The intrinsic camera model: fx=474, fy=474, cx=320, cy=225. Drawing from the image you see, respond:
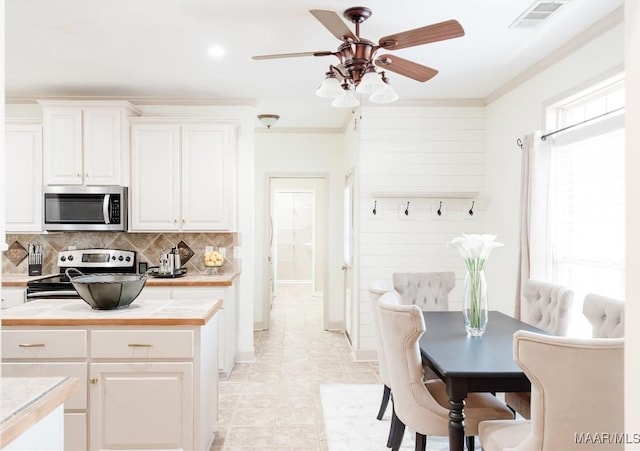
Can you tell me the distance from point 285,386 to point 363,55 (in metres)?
2.75

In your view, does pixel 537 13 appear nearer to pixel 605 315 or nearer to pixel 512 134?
pixel 512 134

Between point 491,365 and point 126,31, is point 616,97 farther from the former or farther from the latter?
point 126,31

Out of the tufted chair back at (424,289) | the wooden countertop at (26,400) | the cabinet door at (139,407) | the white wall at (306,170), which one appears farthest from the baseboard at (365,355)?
the wooden countertop at (26,400)

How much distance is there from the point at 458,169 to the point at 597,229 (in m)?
1.79

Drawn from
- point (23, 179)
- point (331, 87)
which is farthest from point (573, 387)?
point (23, 179)

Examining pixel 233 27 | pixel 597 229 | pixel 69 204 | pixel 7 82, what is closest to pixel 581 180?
pixel 597 229

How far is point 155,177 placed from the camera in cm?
430

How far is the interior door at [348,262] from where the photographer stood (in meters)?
5.23

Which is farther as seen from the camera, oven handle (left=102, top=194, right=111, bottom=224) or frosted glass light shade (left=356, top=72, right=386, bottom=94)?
oven handle (left=102, top=194, right=111, bottom=224)

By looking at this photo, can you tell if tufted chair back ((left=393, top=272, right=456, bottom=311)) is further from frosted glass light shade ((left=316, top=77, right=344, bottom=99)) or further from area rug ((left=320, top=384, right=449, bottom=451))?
frosted glass light shade ((left=316, top=77, right=344, bottom=99))

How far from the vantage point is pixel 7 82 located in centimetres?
407

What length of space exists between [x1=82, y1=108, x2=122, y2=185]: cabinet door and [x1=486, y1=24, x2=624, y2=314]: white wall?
344cm

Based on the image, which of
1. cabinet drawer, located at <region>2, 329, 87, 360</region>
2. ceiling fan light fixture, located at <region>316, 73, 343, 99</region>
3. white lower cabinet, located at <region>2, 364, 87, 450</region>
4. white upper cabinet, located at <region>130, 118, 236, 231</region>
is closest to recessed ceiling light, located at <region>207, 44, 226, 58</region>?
white upper cabinet, located at <region>130, 118, 236, 231</region>

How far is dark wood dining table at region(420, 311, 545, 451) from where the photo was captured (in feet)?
6.64
